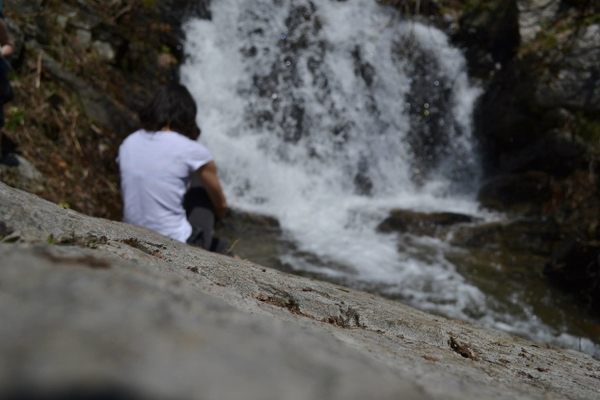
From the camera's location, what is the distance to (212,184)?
3129mm

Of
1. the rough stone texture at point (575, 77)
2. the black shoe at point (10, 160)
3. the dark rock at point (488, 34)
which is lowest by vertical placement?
the black shoe at point (10, 160)

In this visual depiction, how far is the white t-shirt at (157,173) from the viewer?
111 inches

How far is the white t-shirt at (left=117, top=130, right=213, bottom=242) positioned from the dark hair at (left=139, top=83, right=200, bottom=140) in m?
0.11

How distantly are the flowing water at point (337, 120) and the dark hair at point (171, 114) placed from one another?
8.11 feet

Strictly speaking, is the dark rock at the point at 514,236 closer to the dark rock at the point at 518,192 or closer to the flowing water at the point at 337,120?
the flowing water at the point at 337,120

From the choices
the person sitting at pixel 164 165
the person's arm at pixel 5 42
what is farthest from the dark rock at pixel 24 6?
the person sitting at pixel 164 165

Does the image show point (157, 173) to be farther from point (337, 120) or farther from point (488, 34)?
point (488, 34)

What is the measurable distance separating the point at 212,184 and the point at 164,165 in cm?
41

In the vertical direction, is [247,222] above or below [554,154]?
below

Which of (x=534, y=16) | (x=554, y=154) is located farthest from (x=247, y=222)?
(x=534, y=16)

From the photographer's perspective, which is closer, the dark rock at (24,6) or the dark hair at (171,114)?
the dark hair at (171,114)

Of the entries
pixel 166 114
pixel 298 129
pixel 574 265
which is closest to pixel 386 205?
pixel 298 129

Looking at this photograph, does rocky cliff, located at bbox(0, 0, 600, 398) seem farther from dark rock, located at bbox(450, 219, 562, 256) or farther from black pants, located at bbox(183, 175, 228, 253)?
black pants, located at bbox(183, 175, 228, 253)

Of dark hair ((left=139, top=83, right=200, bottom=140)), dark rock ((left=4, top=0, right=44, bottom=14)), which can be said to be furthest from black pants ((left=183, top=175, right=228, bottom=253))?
dark rock ((left=4, top=0, right=44, bottom=14))
